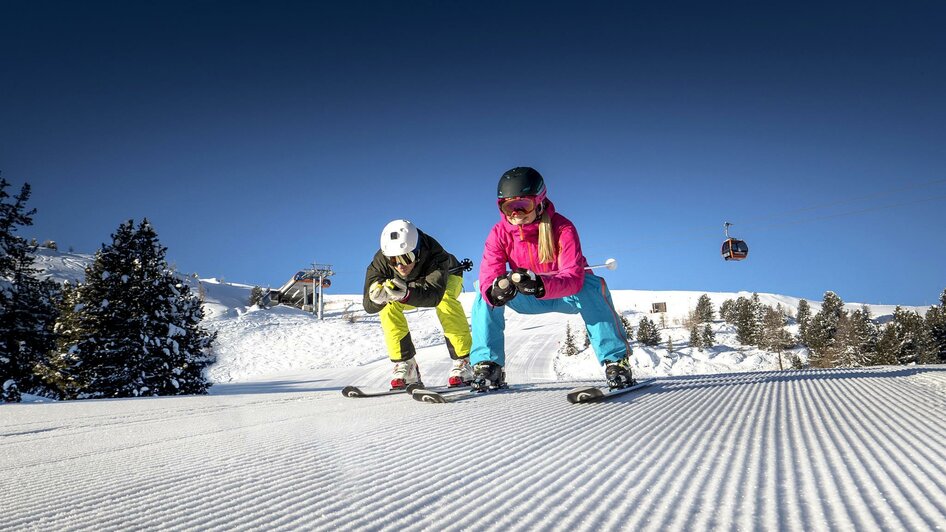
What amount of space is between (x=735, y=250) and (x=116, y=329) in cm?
1870

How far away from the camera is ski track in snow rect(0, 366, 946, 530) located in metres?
0.75

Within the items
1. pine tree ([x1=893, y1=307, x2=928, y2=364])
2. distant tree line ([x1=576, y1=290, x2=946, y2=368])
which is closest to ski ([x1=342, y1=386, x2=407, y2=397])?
distant tree line ([x1=576, y1=290, x2=946, y2=368])

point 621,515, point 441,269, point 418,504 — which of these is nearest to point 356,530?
point 418,504

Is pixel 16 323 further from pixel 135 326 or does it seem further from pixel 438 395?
pixel 438 395

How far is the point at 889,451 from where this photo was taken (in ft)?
3.57

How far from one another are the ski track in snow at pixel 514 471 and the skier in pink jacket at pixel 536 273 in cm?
81

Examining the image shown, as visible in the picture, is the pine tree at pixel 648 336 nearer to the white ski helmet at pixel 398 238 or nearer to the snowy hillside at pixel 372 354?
the snowy hillside at pixel 372 354

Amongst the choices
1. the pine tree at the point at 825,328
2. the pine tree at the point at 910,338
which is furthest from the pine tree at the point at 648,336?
the pine tree at the point at 910,338

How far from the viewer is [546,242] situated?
2859mm

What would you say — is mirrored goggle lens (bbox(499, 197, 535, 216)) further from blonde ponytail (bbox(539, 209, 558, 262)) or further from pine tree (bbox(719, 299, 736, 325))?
pine tree (bbox(719, 299, 736, 325))

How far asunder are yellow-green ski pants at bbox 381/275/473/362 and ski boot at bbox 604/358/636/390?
3.78 feet

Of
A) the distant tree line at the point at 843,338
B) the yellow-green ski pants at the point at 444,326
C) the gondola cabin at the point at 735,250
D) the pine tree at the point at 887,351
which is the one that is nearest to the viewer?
the yellow-green ski pants at the point at 444,326

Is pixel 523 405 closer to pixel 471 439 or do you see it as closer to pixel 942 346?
pixel 471 439

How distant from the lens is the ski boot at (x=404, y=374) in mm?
3537
